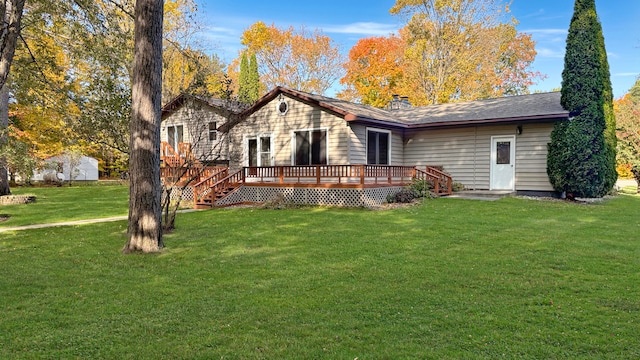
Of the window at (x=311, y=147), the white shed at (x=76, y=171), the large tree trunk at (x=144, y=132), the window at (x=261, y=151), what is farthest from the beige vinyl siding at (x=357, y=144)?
the white shed at (x=76, y=171)

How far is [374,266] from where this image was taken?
226 inches

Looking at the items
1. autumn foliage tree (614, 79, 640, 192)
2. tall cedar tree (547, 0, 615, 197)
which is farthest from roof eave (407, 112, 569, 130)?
autumn foliage tree (614, 79, 640, 192)

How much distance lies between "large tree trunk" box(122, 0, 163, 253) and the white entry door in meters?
13.6

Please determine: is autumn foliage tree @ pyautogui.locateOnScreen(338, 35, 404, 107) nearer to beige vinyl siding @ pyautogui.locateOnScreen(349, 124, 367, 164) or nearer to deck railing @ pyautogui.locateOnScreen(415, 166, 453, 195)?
deck railing @ pyautogui.locateOnScreen(415, 166, 453, 195)

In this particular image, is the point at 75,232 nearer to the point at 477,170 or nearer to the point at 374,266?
the point at 374,266

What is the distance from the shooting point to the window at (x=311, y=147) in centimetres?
1563

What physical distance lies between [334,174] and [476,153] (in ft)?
21.5

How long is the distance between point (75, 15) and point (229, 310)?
1095 cm

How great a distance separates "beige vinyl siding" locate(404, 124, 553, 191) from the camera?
50.2ft

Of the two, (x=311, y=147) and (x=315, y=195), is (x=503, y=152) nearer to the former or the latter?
(x=311, y=147)

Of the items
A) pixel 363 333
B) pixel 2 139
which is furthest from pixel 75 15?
pixel 363 333

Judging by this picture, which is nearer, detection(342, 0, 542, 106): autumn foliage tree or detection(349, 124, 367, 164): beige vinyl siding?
detection(349, 124, 367, 164): beige vinyl siding

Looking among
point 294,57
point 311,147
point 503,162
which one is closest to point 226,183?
point 311,147

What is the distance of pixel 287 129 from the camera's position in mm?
16422
